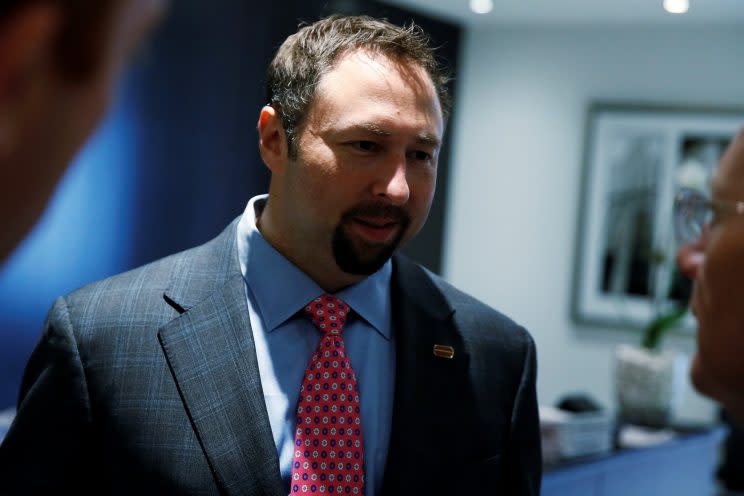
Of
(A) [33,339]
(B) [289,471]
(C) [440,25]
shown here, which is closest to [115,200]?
(A) [33,339]

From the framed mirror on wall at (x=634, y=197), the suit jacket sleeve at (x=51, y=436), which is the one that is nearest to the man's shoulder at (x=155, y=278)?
the suit jacket sleeve at (x=51, y=436)

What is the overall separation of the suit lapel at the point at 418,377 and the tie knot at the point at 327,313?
4.5 inches

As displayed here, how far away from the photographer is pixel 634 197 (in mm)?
6230

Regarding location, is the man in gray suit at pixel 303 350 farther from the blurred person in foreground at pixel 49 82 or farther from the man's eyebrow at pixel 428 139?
the blurred person in foreground at pixel 49 82

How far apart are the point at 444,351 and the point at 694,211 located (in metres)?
0.75

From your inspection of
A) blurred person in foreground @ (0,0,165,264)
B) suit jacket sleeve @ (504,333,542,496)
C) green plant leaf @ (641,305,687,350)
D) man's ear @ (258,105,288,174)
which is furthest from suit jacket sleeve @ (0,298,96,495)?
green plant leaf @ (641,305,687,350)

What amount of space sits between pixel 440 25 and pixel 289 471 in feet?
17.5

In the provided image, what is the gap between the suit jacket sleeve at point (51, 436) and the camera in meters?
1.41

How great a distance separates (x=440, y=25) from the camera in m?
6.45

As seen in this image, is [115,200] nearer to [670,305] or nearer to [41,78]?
[670,305]

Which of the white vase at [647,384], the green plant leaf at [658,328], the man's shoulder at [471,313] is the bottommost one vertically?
the white vase at [647,384]

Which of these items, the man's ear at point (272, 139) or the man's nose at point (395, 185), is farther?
the man's ear at point (272, 139)

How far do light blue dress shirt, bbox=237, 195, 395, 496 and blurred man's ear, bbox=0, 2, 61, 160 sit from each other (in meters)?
1.20

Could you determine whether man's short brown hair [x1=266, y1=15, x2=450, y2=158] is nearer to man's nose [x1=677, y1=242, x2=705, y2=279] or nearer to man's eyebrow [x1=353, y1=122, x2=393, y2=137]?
man's eyebrow [x1=353, y1=122, x2=393, y2=137]
